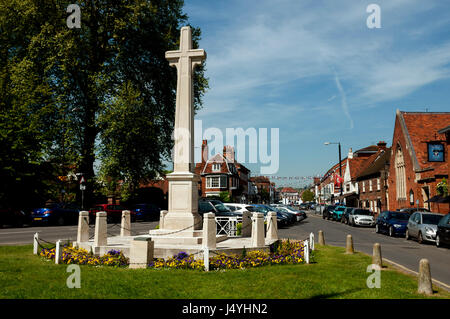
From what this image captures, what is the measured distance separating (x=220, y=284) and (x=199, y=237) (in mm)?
4109

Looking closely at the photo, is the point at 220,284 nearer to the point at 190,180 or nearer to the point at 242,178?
the point at 190,180

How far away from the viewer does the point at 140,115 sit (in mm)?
27734

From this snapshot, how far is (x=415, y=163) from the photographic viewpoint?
36125 mm

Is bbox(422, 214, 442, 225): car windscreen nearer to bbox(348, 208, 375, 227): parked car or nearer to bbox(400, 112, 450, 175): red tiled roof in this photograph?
bbox(348, 208, 375, 227): parked car

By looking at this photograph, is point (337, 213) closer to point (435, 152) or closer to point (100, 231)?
point (435, 152)

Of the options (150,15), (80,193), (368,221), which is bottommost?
(368,221)

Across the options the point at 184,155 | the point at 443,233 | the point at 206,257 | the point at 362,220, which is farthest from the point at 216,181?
the point at 206,257

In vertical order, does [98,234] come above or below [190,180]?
below

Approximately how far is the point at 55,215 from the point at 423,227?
80.2ft

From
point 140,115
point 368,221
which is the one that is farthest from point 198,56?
point 368,221

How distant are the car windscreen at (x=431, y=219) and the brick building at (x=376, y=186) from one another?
27.0 m

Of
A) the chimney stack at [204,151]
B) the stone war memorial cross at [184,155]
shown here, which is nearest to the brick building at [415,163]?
the stone war memorial cross at [184,155]

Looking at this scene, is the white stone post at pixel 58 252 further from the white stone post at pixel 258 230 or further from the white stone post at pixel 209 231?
the white stone post at pixel 258 230

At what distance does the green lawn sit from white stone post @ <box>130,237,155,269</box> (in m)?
0.37
